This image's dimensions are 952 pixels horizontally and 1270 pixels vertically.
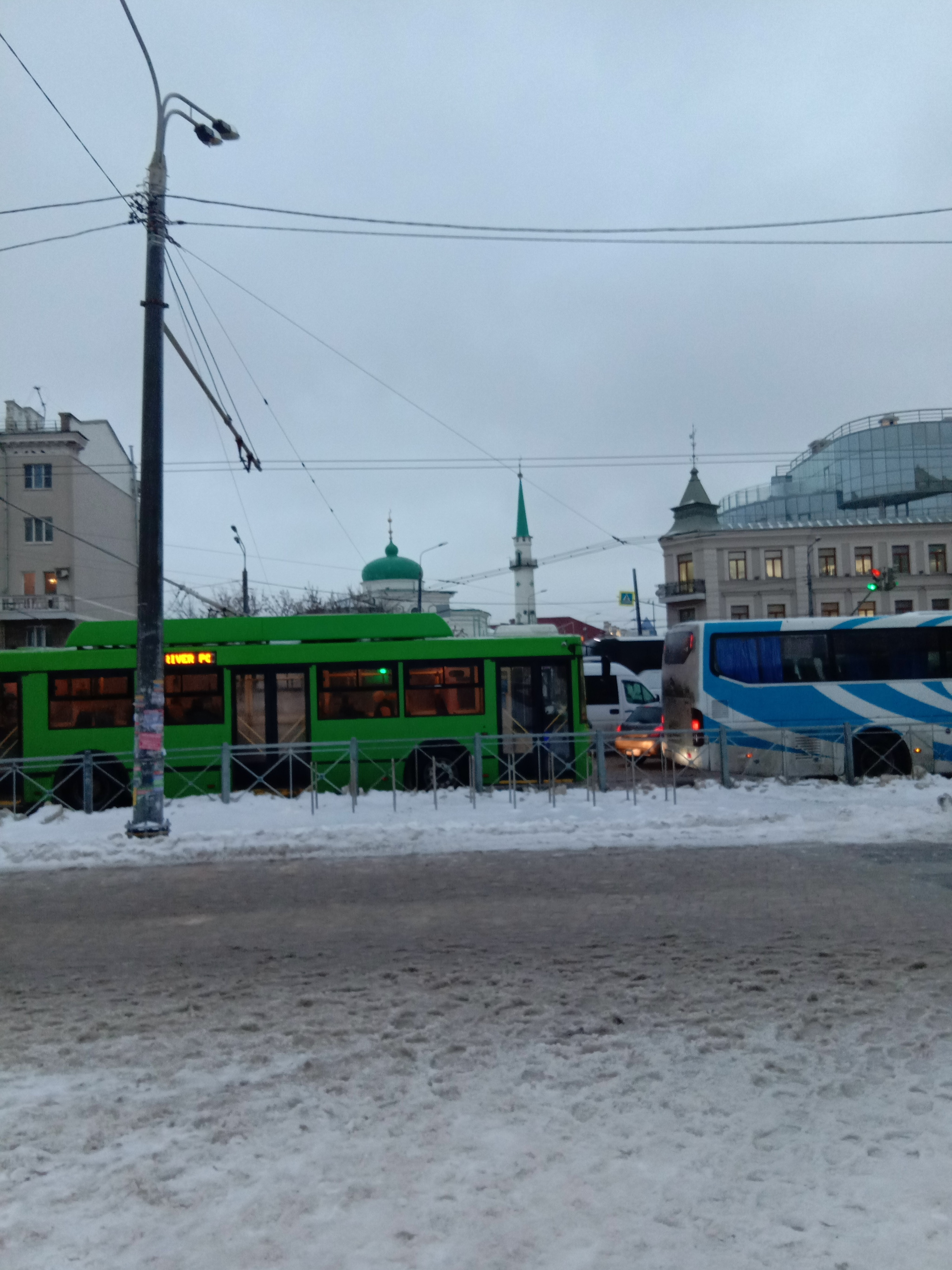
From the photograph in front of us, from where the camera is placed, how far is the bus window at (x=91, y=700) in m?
14.7

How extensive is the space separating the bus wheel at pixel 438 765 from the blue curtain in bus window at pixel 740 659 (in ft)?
17.5

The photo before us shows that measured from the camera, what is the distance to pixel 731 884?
8844mm

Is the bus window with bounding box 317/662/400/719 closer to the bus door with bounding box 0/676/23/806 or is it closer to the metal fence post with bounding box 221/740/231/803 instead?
the metal fence post with bounding box 221/740/231/803

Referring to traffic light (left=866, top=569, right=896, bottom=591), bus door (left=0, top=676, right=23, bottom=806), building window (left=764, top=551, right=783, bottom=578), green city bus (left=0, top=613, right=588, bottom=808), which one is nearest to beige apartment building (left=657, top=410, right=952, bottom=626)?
building window (left=764, top=551, right=783, bottom=578)

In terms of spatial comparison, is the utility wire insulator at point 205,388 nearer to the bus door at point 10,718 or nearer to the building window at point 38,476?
the bus door at point 10,718

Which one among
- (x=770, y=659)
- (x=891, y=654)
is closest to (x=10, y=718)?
(x=770, y=659)

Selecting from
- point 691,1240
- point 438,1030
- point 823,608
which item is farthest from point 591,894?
point 823,608

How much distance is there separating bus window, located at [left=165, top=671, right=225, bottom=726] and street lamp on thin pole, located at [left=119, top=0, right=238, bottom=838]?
2538mm

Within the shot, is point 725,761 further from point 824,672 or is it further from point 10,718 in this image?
point 10,718

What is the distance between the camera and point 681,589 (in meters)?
60.0

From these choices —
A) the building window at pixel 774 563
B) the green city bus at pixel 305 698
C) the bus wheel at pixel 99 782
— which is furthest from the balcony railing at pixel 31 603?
the building window at pixel 774 563

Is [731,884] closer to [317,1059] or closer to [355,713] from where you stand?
[317,1059]

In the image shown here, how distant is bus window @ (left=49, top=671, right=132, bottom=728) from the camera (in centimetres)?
1466

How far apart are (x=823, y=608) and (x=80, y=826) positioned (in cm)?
5463
